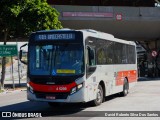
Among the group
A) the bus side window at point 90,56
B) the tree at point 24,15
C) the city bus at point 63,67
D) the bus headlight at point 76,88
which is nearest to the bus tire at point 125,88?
the city bus at point 63,67

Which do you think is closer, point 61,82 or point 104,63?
point 61,82

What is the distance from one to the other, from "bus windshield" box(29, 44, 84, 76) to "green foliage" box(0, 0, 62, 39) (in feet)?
45.2

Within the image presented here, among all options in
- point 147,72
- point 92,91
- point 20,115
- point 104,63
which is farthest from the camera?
point 147,72

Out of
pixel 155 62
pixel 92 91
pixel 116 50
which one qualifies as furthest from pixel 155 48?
pixel 92 91

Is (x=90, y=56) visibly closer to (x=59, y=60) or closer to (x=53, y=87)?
(x=59, y=60)

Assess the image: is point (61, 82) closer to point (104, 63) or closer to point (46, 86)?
point (46, 86)

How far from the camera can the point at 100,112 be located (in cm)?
1286

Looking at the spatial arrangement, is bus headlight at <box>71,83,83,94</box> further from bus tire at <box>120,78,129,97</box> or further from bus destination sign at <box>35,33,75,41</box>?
bus tire at <box>120,78,129,97</box>

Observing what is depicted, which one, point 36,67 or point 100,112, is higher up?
point 36,67

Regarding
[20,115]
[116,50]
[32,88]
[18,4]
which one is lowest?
[20,115]

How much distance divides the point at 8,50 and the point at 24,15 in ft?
9.49

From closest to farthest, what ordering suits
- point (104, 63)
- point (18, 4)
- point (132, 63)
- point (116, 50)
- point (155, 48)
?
point (104, 63) < point (116, 50) < point (132, 63) < point (18, 4) < point (155, 48)

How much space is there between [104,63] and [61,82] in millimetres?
3005

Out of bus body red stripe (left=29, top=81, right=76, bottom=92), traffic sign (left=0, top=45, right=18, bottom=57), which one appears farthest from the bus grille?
traffic sign (left=0, top=45, right=18, bottom=57)
